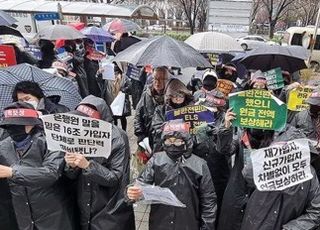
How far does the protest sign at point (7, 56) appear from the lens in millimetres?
4848

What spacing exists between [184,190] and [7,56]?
130 inches

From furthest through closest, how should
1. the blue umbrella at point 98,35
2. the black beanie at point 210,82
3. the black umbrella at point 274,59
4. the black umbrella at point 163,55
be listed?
the blue umbrella at point 98,35
the black umbrella at point 274,59
the black beanie at point 210,82
the black umbrella at point 163,55

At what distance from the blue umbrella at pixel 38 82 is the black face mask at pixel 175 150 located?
5.11 feet

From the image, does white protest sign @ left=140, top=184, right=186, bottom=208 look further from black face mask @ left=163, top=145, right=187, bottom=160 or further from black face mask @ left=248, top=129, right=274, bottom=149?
black face mask @ left=248, top=129, right=274, bottom=149

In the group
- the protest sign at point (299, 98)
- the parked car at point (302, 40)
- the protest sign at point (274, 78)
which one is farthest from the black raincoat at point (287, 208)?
the parked car at point (302, 40)

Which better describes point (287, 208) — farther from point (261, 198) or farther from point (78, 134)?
point (78, 134)

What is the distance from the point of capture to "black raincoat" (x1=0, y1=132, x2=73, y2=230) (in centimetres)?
269

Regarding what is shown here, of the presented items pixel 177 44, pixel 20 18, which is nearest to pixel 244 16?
pixel 20 18

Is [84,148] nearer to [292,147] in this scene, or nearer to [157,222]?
[157,222]

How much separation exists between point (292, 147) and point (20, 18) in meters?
22.7

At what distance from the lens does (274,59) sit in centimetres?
527

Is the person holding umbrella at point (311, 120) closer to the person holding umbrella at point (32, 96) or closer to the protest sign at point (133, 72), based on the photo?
the person holding umbrella at point (32, 96)

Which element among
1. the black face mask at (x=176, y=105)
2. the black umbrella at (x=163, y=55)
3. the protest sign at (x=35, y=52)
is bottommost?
the black face mask at (x=176, y=105)

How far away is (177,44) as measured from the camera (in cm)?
398
